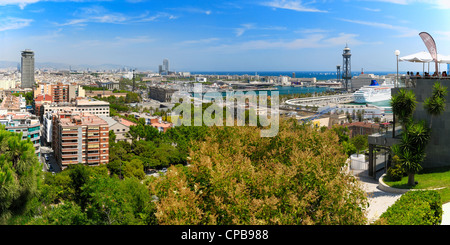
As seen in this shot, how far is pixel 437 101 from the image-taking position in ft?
21.4

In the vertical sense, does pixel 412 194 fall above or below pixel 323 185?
below

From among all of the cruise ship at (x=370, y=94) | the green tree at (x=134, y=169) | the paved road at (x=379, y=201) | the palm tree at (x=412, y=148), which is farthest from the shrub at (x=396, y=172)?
the cruise ship at (x=370, y=94)

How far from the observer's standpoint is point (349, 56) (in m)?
60.3

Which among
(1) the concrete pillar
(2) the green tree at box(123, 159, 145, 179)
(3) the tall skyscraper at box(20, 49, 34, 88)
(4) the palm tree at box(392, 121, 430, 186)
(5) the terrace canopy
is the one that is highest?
(3) the tall skyscraper at box(20, 49, 34, 88)

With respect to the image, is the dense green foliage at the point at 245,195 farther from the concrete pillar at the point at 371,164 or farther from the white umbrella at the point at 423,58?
the white umbrella at the point at 423,58

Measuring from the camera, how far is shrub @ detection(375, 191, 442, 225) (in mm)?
3317

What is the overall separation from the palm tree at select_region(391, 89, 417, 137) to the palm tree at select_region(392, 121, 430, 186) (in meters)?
0.26

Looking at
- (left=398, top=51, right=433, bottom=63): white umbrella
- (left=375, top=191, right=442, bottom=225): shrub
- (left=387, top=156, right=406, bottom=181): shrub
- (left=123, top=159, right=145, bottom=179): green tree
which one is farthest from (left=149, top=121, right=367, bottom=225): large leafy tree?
(left=123, top=159, right=145, bottom=179): green tree

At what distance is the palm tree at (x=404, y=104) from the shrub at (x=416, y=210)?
117 inches

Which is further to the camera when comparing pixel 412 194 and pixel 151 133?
pixel 151 133

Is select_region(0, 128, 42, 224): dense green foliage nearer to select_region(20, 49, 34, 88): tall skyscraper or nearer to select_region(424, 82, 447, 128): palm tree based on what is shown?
select_region(424, 82, 447, 128): palm tree
